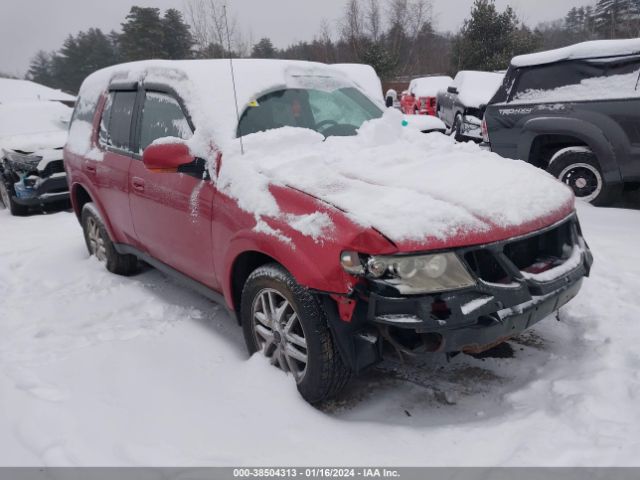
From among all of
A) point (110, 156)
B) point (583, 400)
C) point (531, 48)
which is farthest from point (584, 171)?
point (531, 48)

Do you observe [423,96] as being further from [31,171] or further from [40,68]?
[40,68]

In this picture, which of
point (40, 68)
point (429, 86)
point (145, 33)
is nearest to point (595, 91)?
point (429, 86)

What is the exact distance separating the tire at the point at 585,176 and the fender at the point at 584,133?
132 mm

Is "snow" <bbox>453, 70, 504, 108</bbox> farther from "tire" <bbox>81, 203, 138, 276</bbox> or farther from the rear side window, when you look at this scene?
"tire" <bbox>81, 203, 138, 276</bbox>

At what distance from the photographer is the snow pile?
5.45 m

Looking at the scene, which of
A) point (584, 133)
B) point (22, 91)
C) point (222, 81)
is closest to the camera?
point (222, 81)

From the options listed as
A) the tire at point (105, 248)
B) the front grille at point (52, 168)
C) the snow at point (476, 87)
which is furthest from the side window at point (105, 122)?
the snow at point (476, 87)

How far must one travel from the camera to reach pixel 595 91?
5668mm

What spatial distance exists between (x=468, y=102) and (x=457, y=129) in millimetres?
606

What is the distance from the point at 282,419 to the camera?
95.2 inches

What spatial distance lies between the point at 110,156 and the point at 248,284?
2094 mm

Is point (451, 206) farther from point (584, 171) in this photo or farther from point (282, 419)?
point (584, 171)

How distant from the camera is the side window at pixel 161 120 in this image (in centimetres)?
322

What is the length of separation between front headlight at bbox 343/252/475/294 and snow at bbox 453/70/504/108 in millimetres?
8864
